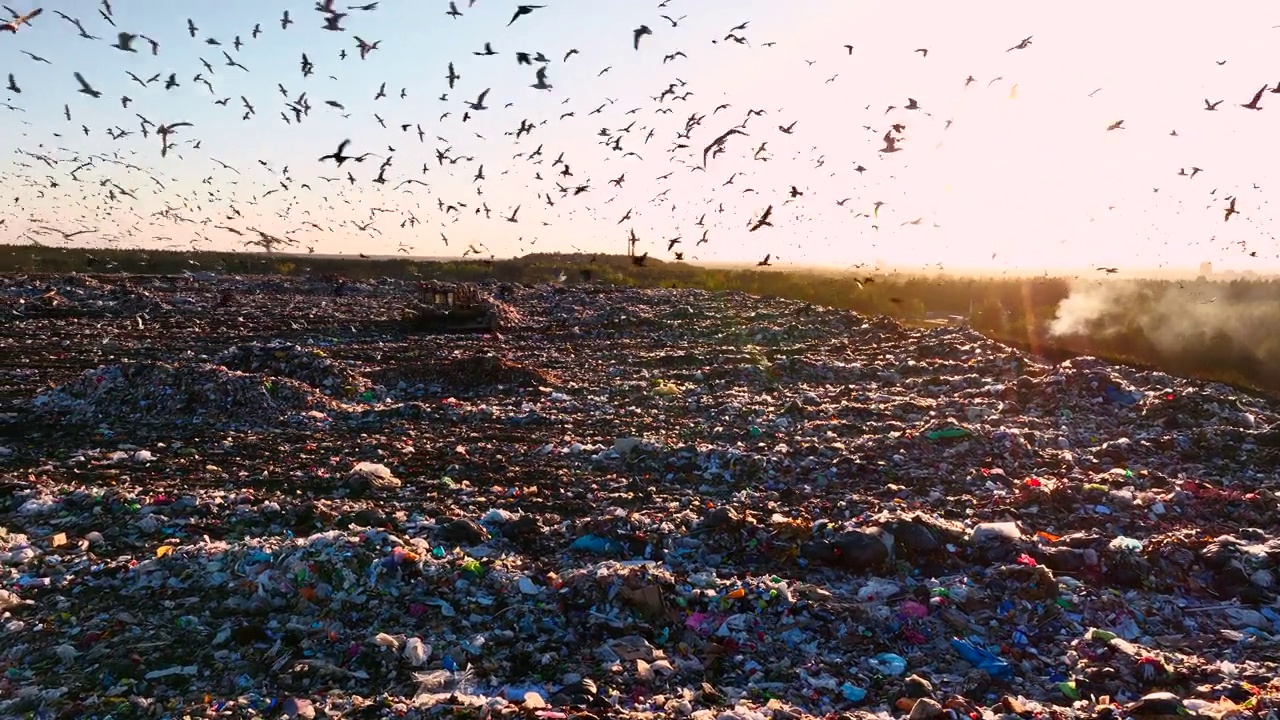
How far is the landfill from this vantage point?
3.04 m

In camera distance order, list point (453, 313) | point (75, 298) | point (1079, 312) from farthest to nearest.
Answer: point (75, 298) < point (1079, 312) < point (453, 313)

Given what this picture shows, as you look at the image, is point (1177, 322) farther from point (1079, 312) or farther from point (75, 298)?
point (75, 298)

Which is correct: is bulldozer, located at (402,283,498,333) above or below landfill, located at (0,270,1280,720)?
above

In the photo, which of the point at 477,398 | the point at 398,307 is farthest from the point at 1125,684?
the point at 398,307

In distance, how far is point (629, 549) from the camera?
4.46 meters

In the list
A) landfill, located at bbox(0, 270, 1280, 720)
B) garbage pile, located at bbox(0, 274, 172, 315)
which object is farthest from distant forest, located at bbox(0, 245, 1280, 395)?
garbage pile, located at bbox(0, 274, 172, 315)

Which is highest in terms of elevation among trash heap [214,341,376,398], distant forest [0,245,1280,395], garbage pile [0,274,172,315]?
distant forest [0,245,1280,395]

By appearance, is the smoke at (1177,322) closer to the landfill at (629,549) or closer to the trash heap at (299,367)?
the landfill at (629,549)

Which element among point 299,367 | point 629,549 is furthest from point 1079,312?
point 299,367

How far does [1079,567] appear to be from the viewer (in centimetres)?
413

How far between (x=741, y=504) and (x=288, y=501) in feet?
11.2

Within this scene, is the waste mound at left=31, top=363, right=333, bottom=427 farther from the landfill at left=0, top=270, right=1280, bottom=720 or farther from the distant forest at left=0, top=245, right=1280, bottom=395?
the distant forest at left=0, top=245, right=1280, bottom=395

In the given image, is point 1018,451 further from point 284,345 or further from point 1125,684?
point 284,345

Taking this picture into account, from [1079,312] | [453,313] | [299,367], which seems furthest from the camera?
[1079,312]
